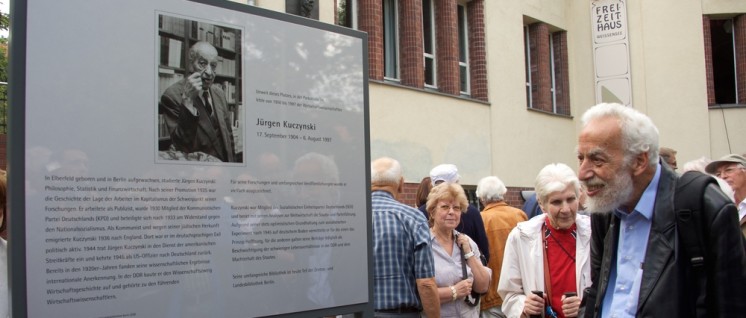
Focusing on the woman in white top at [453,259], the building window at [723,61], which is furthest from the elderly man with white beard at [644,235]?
the building window at [723,61]

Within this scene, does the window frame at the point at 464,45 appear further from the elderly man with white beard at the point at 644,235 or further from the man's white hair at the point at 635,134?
the man's white hair at the point at 635,134

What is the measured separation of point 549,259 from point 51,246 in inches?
118

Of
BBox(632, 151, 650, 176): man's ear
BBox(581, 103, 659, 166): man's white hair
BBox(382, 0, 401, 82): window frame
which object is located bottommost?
BBox(632, 151, 650, 176): man's ear

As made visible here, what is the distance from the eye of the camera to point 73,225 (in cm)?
264

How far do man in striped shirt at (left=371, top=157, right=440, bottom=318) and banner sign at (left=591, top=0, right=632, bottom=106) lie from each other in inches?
577

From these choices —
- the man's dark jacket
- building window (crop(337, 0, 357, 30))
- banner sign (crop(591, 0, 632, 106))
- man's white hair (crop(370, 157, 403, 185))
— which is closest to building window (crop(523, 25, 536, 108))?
banner sign (crop(591, 0, 632, 106))

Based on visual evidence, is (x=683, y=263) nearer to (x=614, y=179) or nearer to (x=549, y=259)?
(x=614, y=179)

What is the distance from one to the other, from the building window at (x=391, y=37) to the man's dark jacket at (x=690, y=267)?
11170 millimetres

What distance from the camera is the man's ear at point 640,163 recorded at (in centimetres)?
314

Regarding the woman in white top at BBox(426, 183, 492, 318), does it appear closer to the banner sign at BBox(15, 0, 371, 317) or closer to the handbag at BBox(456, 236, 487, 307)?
the handbag at BBox(456, 236, 487, 307)

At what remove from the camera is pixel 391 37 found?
14.2 metres

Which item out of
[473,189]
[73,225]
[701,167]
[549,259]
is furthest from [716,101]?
[73,225]

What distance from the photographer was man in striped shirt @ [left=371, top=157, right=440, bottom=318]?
484 centimetres

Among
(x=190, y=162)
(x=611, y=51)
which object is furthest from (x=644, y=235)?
(x=611, y=51)
